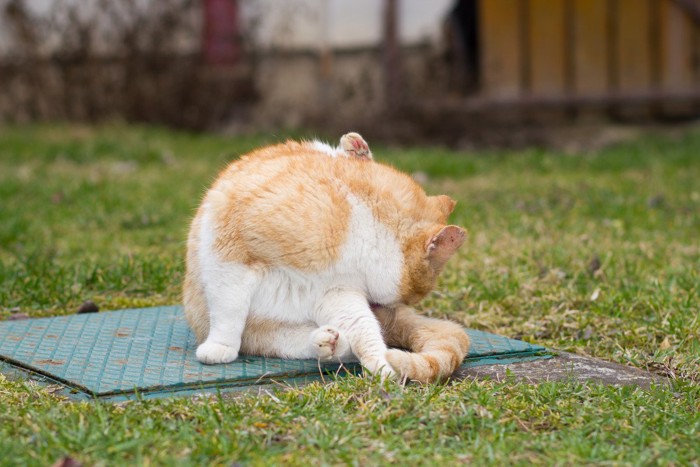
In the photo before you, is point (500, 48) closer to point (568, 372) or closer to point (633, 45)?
point (633, 45)

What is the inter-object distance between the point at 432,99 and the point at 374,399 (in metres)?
8.07

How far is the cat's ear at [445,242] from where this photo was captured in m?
3.15

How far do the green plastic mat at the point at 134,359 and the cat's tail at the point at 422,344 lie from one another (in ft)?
0.55

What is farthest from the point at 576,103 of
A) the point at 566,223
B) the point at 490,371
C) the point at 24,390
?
the point at 24,390

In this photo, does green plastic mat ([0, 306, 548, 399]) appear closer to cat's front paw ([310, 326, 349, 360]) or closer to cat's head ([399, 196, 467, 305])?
cat's front paw ([310, 326, 349, 360])

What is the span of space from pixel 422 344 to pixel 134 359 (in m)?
0.95

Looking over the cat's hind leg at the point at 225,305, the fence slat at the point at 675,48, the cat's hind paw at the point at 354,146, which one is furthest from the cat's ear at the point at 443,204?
the fence slat at the point at 675,48

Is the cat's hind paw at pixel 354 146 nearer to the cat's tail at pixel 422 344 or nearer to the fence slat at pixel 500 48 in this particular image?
the cat's tail at pixel 422 344

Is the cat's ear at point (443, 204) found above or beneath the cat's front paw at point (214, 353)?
above

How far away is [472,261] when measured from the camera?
4.98m

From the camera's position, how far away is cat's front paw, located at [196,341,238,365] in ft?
10.5

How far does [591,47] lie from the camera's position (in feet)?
35.1

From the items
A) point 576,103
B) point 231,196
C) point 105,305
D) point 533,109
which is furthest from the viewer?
point 533,109

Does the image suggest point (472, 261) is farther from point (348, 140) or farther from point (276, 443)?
point (276, 443)
